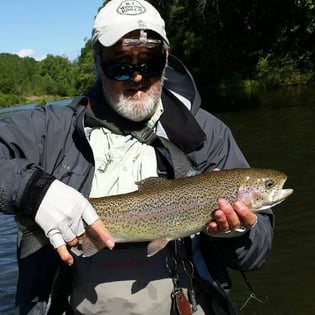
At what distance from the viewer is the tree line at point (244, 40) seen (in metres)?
31.5

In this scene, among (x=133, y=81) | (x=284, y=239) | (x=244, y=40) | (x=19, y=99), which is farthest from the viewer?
(x=19, y=99)

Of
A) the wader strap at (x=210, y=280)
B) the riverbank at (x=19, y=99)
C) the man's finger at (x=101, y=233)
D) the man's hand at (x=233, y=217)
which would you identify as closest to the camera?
the man's finger at (x=101, y=233)

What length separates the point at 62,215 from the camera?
2.36m

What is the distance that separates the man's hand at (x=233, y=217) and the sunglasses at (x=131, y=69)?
0.78m

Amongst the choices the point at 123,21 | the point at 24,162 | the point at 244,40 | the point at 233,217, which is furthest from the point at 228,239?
the point at 244,40

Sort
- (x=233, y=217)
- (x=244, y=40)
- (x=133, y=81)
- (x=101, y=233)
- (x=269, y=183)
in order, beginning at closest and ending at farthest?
(x=101, y=233) → (x=233, y=217) → (x=133, y=81) → (x=269, y=183) → (x=244, y=40)

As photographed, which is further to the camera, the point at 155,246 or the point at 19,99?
the point at 19,99

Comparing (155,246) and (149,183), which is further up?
(149,183)

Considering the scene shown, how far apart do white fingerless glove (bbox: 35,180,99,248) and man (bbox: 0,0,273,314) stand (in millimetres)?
86

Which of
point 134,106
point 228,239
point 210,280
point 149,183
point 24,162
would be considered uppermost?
point 134,106

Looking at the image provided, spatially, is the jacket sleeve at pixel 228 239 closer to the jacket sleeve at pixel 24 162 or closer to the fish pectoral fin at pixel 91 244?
the fish pectoral fin at pixel 91 244

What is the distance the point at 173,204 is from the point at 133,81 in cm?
69

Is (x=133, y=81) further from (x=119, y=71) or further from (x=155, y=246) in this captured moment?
(x=155, y=246)

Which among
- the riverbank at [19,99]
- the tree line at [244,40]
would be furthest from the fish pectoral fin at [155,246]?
the riverbank at [19,99]
